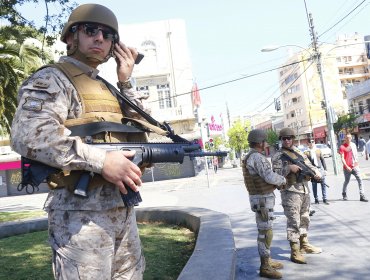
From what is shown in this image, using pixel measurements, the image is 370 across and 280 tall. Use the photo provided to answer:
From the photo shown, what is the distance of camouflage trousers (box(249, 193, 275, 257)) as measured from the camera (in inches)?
169

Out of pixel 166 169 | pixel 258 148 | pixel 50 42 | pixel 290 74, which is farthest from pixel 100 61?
pixel 290 74

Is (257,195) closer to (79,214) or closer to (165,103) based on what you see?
(79,214)

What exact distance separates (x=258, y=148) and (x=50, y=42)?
4.19 m

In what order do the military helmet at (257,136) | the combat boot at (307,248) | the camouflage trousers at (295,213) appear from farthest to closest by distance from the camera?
Answer: the combat boot at (307,248)
the camouflage trousers at (295,213)
the military helmet at (257,136)

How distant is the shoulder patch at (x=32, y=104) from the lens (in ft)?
5.15

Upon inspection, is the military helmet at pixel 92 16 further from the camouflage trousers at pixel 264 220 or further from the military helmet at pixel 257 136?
the camouflage trousers at pixel 264 220

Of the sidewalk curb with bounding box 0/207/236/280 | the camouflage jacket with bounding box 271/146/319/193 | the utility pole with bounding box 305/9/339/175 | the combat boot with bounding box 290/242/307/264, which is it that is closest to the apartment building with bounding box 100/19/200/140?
the utility pole with bounding box 305/9/339/175


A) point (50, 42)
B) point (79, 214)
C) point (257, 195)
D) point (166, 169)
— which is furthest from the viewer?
point (166, 169)

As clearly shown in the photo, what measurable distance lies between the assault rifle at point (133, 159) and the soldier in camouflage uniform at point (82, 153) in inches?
2.1

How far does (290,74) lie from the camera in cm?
7012

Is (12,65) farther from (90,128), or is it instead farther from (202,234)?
(90,128)

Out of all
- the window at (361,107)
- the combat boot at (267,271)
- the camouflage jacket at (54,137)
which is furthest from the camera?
the window at (361,107)

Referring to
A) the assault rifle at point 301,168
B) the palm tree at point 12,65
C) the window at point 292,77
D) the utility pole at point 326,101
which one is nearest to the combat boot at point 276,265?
the assault rifle at point 301,168

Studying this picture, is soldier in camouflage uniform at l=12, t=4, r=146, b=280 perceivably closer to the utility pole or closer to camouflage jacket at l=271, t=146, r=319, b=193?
camouflage jacket at l=271, t=146, r=319, b=193
